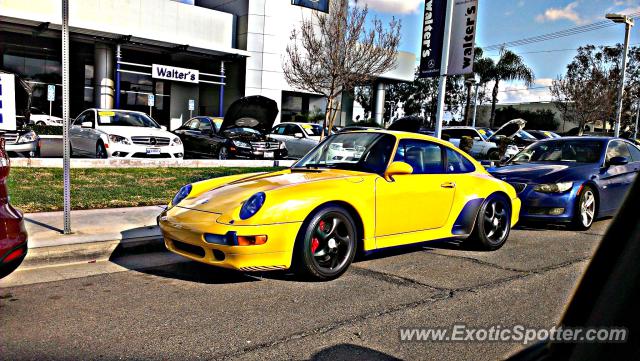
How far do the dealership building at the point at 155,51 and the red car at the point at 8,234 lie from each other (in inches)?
779

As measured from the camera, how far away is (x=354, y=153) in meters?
5.70

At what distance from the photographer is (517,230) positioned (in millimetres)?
8023

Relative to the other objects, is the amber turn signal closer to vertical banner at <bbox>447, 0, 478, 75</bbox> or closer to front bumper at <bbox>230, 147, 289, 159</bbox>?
vertical banner at <bbox>447, 0, 478, 75</bbox>

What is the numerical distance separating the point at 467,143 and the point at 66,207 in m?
17.2

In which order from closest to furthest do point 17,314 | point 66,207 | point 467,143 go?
point 17,314, point 66,207, point 467,143

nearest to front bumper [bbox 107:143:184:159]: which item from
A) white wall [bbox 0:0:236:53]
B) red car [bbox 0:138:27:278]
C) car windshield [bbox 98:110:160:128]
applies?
car windshield [bbox 98:110:160:128]

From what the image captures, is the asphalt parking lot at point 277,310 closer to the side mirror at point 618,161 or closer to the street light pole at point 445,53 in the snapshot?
the side mirror at point 618,161

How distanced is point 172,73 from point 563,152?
65.4 ft

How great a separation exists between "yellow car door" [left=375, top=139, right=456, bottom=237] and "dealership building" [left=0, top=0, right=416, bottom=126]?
1931 cm

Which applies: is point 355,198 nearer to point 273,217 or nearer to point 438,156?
point 273,217

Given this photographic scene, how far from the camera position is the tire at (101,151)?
12859mm

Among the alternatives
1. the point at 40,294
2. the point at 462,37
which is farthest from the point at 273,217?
the point at 462,37

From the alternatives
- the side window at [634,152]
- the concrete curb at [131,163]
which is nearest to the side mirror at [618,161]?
the side window at [634,152]

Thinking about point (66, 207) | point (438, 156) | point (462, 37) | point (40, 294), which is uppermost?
point (462, 37)
